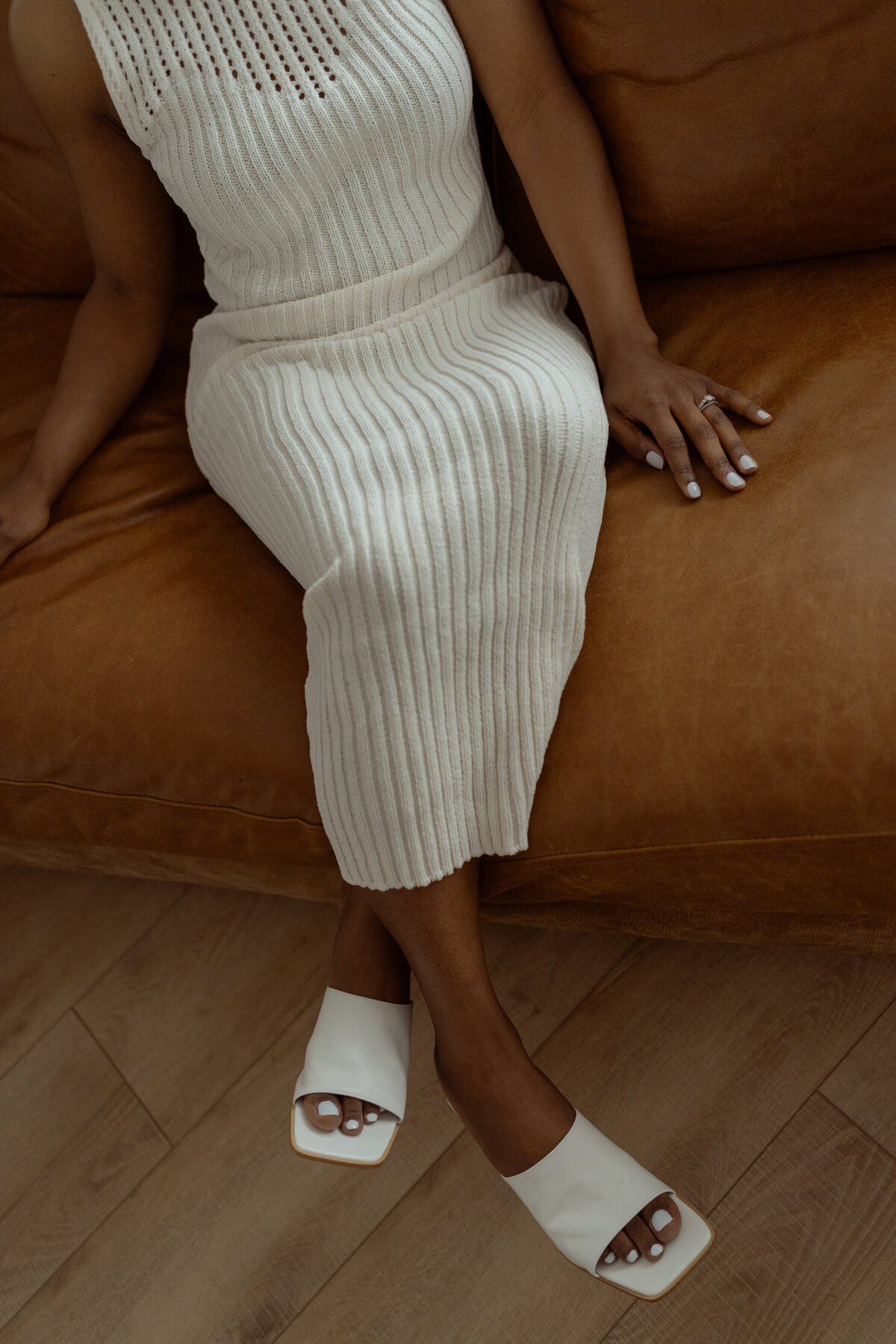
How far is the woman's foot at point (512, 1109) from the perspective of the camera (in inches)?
34.1

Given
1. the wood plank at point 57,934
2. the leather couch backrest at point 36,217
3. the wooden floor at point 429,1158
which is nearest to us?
the wooden floor at point 429,1158

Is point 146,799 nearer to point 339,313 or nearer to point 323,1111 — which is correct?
point 323,1111

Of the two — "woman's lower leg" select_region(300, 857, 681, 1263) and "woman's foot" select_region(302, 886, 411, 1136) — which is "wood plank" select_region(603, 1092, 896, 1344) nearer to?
"woman's lower leg" select_region(300, 857, 681, 1263)

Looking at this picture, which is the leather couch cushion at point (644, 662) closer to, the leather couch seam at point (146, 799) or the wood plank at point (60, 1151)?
the leather couch seam at point (146, 799)

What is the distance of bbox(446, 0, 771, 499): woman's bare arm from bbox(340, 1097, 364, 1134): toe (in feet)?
2.08

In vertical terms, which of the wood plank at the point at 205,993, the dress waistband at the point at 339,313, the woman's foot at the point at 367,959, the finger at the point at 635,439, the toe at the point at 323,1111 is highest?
the dress waistband at the point at 339,313

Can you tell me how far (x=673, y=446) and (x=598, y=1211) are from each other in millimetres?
675

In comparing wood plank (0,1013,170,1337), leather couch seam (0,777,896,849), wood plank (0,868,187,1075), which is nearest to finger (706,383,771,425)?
leather couch seam (0,777,896,849)

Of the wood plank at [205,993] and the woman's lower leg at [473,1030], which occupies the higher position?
the woman's lower leg at [473,1030]

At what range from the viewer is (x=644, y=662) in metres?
0.83

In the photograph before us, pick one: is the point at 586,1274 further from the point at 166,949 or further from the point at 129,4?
the point at 129,4

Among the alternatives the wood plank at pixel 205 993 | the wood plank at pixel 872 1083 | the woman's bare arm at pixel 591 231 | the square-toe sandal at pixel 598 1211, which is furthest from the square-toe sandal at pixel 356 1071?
the woman's bare arm at pixel 591 231

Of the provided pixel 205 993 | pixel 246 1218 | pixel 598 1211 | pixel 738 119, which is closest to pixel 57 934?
pixel 205 993

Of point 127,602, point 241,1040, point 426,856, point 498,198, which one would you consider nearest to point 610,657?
point 426,856
